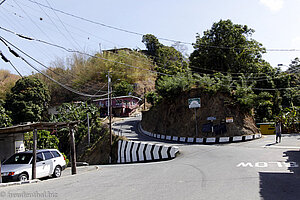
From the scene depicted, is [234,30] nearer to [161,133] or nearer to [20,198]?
[161,133]

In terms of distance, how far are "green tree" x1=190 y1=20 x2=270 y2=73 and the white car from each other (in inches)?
1212

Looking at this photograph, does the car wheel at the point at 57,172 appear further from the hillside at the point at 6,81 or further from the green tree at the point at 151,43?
the green tree at the point at 151,43

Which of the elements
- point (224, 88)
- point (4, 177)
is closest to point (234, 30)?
point (224, 88)

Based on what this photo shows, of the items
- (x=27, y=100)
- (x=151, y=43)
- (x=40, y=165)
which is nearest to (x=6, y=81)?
(x=27, y=100)

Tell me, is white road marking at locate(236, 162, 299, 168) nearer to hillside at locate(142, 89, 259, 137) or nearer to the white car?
the white car

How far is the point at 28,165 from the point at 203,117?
22627mm

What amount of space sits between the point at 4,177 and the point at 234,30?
35897 millimetres

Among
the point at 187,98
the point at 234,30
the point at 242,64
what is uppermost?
the point at 234,30

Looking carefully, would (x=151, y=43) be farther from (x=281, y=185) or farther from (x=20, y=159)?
(x=281, y=185)

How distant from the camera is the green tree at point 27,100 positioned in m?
45.4

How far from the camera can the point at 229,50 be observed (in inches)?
1583

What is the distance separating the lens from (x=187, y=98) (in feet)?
116

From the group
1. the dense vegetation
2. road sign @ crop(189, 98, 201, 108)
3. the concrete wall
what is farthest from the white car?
road sign @ crop(189, 98, 201, 108)

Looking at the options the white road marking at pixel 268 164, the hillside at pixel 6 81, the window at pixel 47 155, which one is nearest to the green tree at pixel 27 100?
the hillside at pixel 6 81
